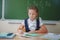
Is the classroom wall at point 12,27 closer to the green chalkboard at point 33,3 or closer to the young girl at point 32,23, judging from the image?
the green chalkboard at point 33,3

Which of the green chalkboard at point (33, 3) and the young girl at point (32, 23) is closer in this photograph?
the young girl at point (32, 23)

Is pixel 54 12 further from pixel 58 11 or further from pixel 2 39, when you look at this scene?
pixel 2 39

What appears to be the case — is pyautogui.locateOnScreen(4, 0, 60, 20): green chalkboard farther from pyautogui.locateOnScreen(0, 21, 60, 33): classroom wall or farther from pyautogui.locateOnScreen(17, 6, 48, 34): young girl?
pyautogui.locateOnScreen(17, 6, 48, 34): young girl

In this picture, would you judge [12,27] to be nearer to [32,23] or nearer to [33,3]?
[33,3]

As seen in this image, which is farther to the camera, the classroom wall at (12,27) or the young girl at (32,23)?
the classroom wall at (12,27)

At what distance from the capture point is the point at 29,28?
259 cm

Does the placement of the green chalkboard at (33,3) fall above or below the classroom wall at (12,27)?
above

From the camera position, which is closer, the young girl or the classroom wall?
the young girl

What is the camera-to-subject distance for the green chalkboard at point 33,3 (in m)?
3.26

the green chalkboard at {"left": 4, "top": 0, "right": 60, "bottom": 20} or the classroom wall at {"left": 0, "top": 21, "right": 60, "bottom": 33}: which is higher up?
the green chalkboard at {"left": 4, "top": 0, "right": 60, "bottom": 20}

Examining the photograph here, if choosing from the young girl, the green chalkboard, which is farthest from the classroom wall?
the young girl

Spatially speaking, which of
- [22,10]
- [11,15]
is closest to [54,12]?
[22,10]

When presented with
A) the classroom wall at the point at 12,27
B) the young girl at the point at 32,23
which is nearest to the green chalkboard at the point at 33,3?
the classroom wall at the point at 12,27

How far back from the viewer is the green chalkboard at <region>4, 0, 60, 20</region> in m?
3.26
